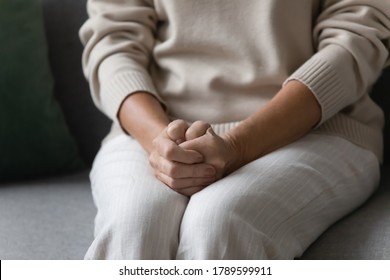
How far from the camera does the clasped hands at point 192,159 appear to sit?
55.6 inches

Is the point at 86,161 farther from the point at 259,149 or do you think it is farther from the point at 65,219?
the point at 259,149

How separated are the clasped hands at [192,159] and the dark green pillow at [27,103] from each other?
1.81 ft

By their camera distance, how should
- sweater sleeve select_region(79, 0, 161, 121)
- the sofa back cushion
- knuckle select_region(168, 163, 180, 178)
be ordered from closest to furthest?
knuckle select_region(168, 163, 180, 178), sweater sleeve select_region(79, 0, 161, 121), the sofa back cushion

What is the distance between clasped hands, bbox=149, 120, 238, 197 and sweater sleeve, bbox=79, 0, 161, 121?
24cm

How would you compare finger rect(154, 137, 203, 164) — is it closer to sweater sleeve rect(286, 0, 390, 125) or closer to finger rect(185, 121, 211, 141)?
finger rect(185, 121, 211, 141)

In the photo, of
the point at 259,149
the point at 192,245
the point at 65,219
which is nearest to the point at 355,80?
the point at 259,149

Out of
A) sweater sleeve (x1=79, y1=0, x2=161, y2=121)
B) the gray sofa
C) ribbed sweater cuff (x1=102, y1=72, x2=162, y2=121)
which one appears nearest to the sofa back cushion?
the gray sofa

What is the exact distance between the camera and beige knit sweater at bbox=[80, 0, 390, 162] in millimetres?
1596

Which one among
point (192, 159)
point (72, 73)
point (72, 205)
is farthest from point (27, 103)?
point (192, 159)

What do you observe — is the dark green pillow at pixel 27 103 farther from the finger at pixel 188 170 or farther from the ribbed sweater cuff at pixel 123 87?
the finger at pixel 188 170

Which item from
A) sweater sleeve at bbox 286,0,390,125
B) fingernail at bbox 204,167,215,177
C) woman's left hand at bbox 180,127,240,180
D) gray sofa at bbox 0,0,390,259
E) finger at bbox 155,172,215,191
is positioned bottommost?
gray sofa at bbox 0,0,390,259

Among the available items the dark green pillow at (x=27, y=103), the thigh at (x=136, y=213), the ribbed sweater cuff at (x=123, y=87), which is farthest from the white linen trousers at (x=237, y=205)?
the dark green pillow at (x=27, y=103)

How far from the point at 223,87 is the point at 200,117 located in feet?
0.25

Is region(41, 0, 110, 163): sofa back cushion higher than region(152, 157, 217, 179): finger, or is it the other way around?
region(152, 157, 217, 179): finger
